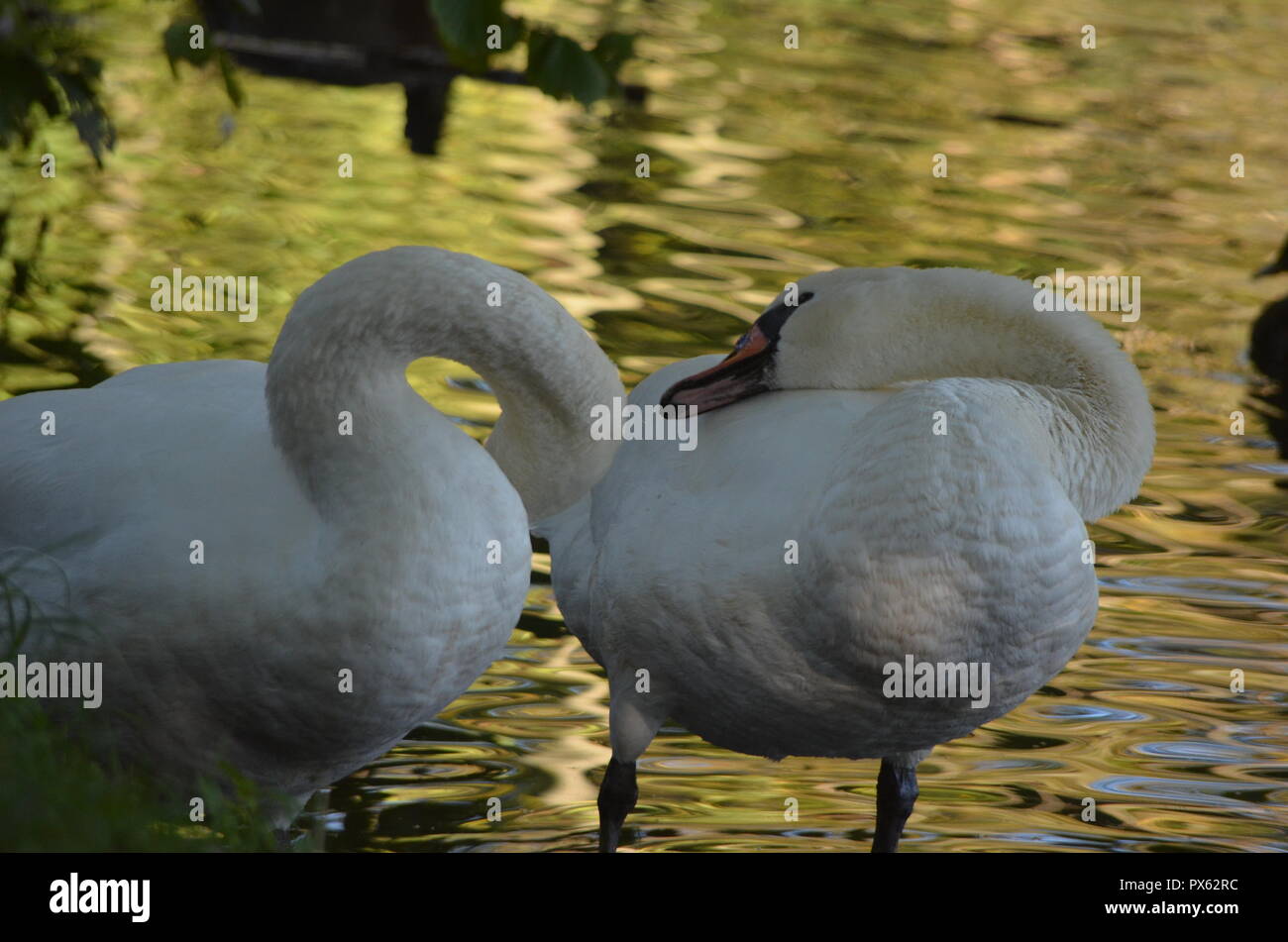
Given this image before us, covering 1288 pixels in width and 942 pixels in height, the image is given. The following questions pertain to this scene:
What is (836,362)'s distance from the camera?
4805mm

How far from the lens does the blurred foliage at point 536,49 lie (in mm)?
3883

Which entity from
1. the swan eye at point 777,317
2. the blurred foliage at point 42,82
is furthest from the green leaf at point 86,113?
the swan eye at point 777,317

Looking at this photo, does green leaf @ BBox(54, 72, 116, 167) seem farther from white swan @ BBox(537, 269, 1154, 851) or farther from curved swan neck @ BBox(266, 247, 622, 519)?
white swan @ BBox(537, 269, 1154, 851)

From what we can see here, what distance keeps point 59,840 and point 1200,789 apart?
363 cm

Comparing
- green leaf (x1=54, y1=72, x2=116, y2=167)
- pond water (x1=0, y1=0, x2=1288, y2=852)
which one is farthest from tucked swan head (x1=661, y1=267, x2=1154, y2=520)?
green leaf (x1=54, y1=72, x2=116, y2=167)

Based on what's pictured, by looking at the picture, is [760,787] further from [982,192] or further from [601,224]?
[982,192]

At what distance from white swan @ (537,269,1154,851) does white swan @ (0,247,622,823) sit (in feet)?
2.16

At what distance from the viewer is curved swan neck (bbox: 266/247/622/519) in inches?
151

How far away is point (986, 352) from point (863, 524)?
2.88ft

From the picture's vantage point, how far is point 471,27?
3.90m

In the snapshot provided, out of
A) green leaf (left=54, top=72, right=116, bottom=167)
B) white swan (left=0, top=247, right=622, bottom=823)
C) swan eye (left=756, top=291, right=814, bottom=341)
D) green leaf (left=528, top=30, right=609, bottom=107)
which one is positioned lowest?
white swan (left=0, top=247, right=622, bottom=823)

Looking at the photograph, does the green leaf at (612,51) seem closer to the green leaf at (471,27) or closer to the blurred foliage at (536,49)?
the blurred foliage at (536,49)

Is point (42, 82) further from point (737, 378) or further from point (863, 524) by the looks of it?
point (863, 524)

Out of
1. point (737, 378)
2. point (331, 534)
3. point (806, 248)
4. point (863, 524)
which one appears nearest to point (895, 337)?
point (737, 378)
